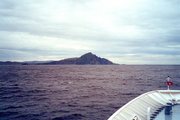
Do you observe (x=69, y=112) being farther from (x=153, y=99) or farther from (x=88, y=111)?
(x=153, y=99)

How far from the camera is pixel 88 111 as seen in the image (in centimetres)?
4025

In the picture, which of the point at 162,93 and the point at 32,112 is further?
the point at 32,112

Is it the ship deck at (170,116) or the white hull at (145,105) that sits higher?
Result: the white hull at (145,105)

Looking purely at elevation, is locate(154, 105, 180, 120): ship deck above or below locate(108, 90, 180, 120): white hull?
below

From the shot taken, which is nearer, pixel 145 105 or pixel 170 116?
pixel 170 116

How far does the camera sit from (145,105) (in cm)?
1717

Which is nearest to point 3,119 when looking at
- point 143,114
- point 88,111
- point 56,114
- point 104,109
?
point 56,114

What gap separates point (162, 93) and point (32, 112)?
926 inches

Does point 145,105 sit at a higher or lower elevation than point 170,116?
higher

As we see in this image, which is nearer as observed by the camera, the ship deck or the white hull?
the white hull

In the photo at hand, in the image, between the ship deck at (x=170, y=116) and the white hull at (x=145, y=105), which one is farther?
the ship deck at (x=170, y=116)

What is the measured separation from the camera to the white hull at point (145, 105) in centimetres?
1328

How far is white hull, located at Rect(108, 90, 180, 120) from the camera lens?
13281 millimetres

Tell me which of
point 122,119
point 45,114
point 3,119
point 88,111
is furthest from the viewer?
point 88,111
